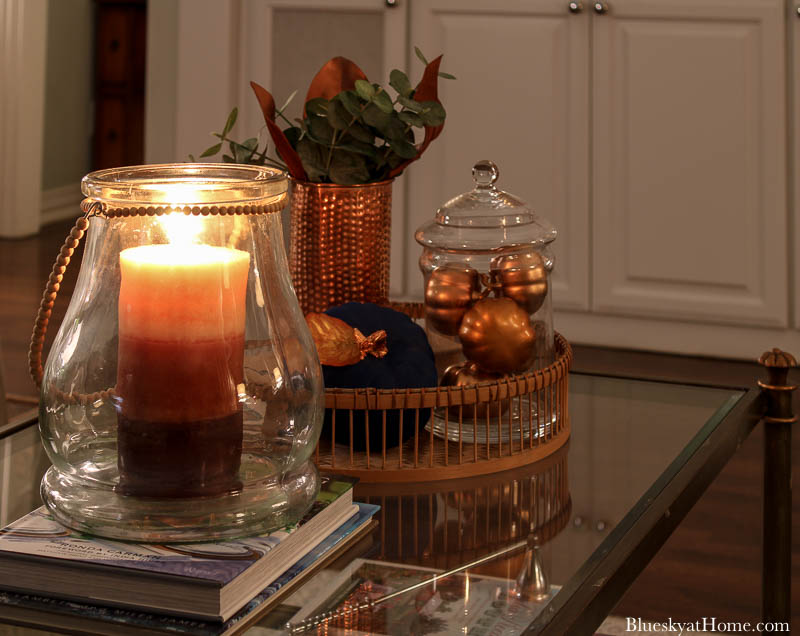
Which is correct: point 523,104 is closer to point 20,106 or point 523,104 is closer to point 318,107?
point 318,107

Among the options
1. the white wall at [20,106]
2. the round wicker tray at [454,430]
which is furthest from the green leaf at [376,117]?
the white wall at [20,106]

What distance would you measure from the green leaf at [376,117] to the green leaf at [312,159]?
0.05 meters

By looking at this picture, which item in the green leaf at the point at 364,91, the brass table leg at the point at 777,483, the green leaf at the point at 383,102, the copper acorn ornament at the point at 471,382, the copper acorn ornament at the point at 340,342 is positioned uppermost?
the green leaf at the point at 364,91

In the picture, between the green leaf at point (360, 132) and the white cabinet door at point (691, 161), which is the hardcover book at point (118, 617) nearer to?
the green leaf at point (360, 132)

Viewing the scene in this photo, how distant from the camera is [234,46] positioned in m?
2.96

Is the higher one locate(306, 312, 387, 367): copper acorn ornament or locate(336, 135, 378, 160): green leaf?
locate(336, 135, 378, 160): green leaf

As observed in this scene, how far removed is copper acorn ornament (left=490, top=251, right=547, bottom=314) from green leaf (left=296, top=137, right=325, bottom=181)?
6.4 inches

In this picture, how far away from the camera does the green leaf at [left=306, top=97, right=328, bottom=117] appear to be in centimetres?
96

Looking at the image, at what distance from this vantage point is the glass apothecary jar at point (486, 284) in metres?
0.89

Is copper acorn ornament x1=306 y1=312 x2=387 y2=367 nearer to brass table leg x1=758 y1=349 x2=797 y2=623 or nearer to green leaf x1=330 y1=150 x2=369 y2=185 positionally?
green leaf x1=330 y1=150 x2=369 y2=185

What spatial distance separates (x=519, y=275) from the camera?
2.97 ft

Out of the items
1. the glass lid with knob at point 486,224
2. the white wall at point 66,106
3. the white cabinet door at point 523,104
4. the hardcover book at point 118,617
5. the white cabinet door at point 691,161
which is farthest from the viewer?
the white wall at point 66,106

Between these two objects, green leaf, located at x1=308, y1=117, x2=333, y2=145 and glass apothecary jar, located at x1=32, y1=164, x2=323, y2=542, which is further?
green leaf, located at x1=308, y1=117, x2=333, y2=145

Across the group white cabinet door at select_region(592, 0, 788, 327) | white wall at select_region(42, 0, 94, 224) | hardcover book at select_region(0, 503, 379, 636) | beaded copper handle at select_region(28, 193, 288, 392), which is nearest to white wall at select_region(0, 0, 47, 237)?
white wall at select_region(42, 0, 94, 224)
